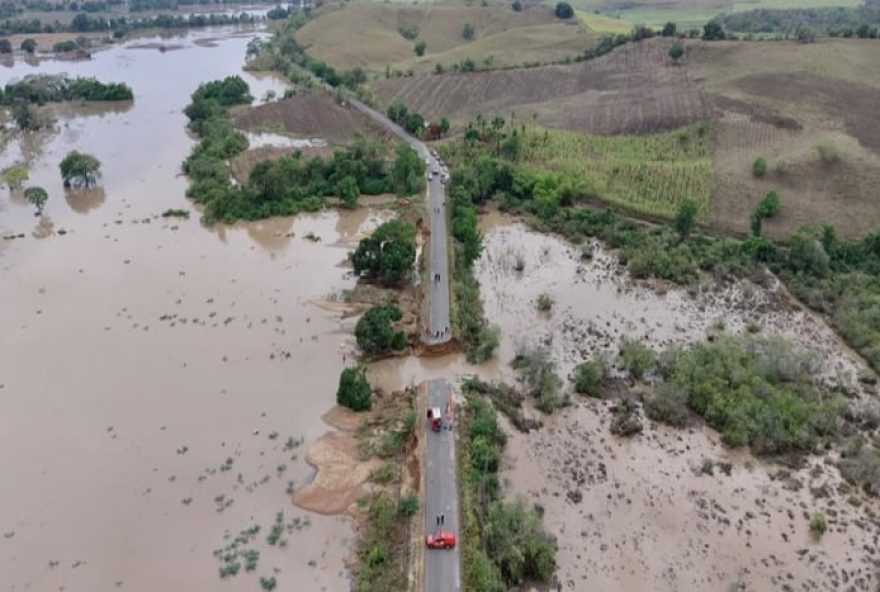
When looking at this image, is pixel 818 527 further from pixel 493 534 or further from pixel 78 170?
pixel 78 170

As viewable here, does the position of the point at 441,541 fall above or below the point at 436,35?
below

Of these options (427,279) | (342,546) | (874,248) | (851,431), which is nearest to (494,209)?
(427,279)

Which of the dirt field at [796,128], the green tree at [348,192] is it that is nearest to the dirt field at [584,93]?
the dirt field at [796,128]

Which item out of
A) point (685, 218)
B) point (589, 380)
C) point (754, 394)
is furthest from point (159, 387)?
point (685, 218)

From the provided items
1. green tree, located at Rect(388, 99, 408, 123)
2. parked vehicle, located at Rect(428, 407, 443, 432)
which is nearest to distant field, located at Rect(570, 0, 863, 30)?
green tree, located at Rect(388, 99, 408, 123)

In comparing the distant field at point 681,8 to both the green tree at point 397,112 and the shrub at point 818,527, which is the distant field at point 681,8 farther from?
the shrub at point 818,527

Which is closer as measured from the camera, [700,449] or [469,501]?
[469,501]

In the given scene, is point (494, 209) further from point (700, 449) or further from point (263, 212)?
point (700, 449)
